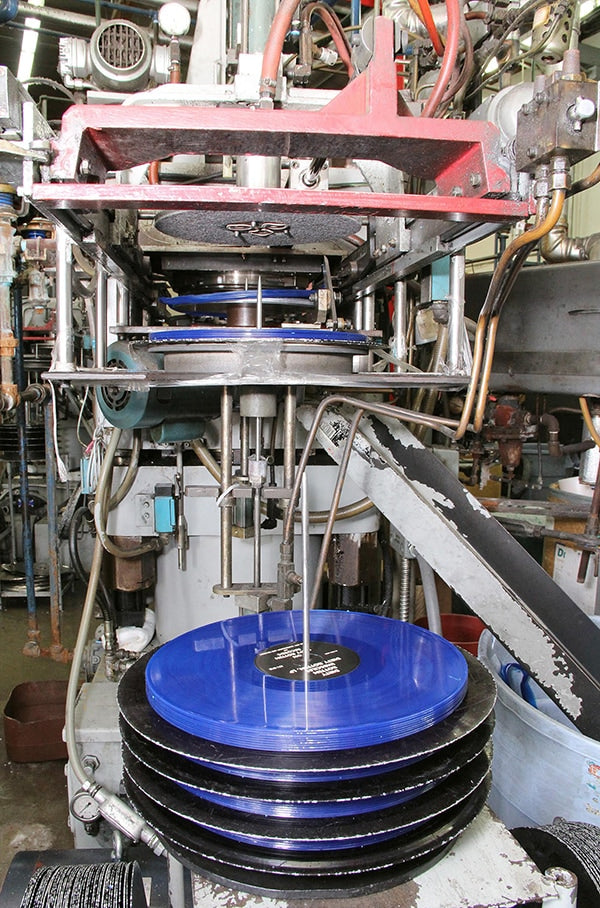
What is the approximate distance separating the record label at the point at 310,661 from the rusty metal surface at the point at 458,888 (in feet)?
0.77

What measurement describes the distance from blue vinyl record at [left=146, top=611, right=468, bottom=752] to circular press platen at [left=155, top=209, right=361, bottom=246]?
658 mm

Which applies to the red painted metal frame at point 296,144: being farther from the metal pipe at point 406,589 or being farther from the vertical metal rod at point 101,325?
the metal pipe at point 406,589

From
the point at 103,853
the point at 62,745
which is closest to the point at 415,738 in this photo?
the point at 103,853

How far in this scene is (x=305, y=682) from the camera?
82 centimetres

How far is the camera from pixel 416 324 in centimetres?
173

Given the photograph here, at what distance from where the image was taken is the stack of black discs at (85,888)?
840mm

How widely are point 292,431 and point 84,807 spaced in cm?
87

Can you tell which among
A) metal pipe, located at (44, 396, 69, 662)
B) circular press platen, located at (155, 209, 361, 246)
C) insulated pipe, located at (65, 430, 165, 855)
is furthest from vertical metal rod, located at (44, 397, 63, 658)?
circular press platen, located at (155, 209, 361, 246)

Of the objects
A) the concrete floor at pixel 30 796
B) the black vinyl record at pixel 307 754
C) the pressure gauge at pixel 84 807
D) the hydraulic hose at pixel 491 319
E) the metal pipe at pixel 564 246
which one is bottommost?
the concrete floor at pixel 30 796

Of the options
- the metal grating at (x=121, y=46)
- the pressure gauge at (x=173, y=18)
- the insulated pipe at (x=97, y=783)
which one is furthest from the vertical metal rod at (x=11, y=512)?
the pressure gauge at (x=173, y=18)

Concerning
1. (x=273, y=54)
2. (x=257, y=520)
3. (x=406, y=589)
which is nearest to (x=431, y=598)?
(x=406, y=589)

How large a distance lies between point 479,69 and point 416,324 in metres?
0.71

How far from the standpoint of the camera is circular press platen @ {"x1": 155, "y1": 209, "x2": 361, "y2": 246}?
1.10 m

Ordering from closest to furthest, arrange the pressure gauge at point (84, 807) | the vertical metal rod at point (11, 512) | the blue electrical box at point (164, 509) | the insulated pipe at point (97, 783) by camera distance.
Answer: the insulated pipe at point (97, 783) → the pressure gauge at point (84, 807) → the blue electrical box at point (164, 509) → the vertical metal rod at point (11, 512)
